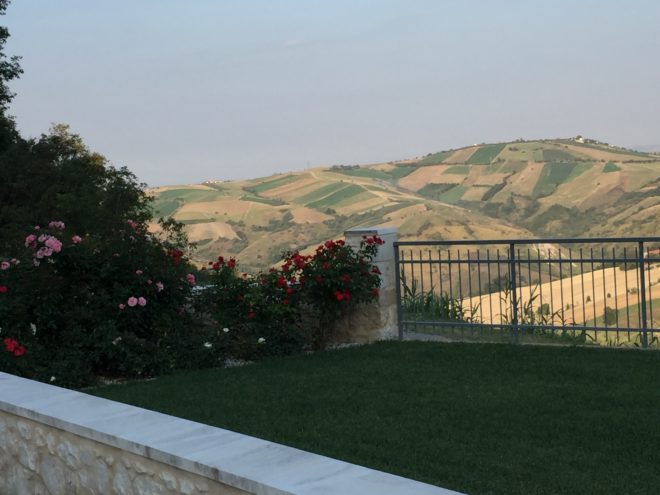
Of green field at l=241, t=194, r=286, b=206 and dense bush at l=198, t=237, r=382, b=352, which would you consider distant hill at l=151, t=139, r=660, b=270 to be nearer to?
green field at l=241, t=194, r=286, b=206

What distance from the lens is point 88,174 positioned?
27.7 m

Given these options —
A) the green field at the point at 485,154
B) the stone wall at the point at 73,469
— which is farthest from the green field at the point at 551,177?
the stone wall at the point at 73,469

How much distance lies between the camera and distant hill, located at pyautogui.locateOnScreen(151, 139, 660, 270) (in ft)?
208

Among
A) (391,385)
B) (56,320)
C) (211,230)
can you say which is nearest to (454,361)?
(391,385)

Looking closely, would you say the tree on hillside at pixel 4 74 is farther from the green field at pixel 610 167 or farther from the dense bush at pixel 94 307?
the green field at pixel 610 167

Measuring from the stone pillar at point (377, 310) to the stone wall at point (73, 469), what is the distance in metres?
6.34

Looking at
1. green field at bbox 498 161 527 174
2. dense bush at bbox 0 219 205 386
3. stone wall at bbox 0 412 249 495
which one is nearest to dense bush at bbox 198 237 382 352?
dense bush at bbox 0 219 205 386

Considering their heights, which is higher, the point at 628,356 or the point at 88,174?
the point at 88,174

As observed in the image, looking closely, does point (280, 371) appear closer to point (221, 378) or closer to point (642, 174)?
point (221, 378)

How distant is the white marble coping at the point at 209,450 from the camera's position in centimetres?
318

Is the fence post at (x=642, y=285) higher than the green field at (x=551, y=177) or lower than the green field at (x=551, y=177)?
lower

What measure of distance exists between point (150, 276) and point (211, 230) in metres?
61.2

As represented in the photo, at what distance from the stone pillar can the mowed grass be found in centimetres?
77

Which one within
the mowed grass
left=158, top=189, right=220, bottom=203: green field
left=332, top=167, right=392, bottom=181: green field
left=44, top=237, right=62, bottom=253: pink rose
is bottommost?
the mowed grass
